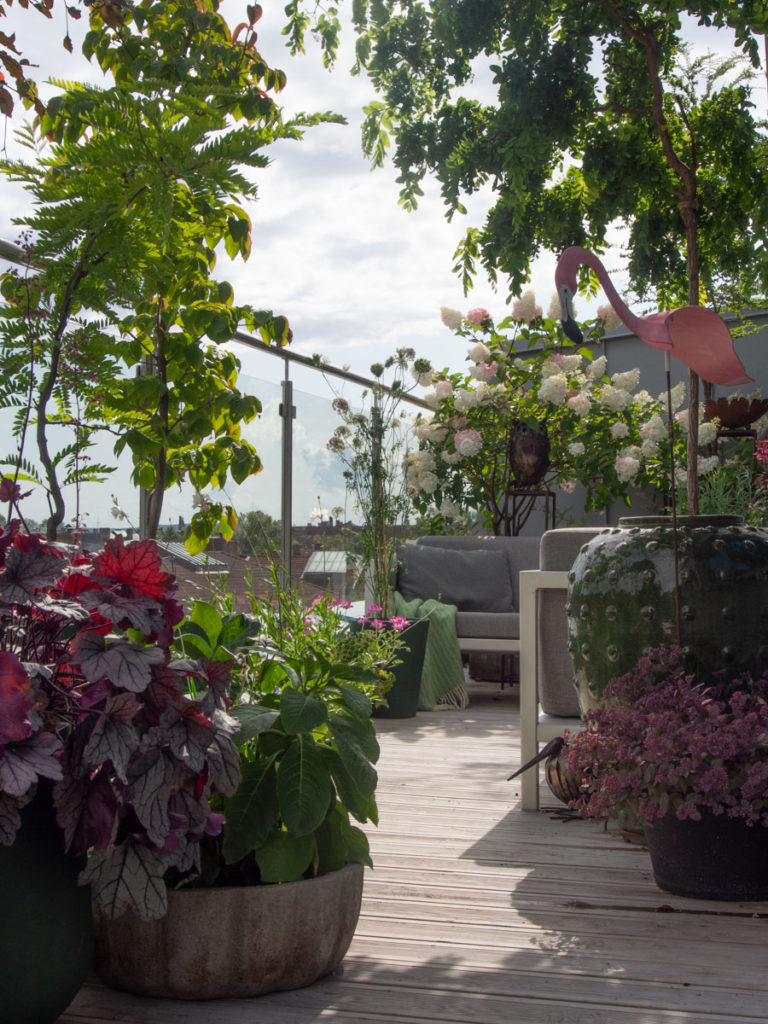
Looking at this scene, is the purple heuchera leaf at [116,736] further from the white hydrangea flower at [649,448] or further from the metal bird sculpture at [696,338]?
the white hydrangea flower at [649,448]

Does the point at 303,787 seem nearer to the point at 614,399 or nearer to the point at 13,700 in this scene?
the point at 13,700

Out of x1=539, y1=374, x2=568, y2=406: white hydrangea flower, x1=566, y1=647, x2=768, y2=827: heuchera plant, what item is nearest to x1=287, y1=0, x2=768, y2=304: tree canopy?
x1=539, y1=374, x2=568, y2=406: white hydrangea flower

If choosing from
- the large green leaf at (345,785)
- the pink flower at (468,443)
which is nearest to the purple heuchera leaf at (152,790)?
the large green leaf at (345,785)

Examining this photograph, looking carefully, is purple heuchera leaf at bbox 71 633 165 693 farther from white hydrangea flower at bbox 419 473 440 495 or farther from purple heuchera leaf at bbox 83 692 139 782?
white hydrangea flower at bbox 419 473 440 495

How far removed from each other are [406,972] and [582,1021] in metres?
0.34

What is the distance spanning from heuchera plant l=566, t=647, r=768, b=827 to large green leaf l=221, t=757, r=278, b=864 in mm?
778

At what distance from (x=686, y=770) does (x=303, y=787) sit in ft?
2.71

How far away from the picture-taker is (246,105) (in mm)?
2129

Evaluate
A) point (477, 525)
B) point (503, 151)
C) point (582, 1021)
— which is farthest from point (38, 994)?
point (477, 525)

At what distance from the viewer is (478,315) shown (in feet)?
21.5

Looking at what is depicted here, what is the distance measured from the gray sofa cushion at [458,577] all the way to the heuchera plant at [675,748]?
3.28 m

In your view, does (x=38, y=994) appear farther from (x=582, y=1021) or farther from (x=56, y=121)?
(x=56, y=121)

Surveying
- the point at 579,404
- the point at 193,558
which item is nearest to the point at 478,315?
the point at 579,404

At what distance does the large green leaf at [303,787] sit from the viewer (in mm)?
1589
